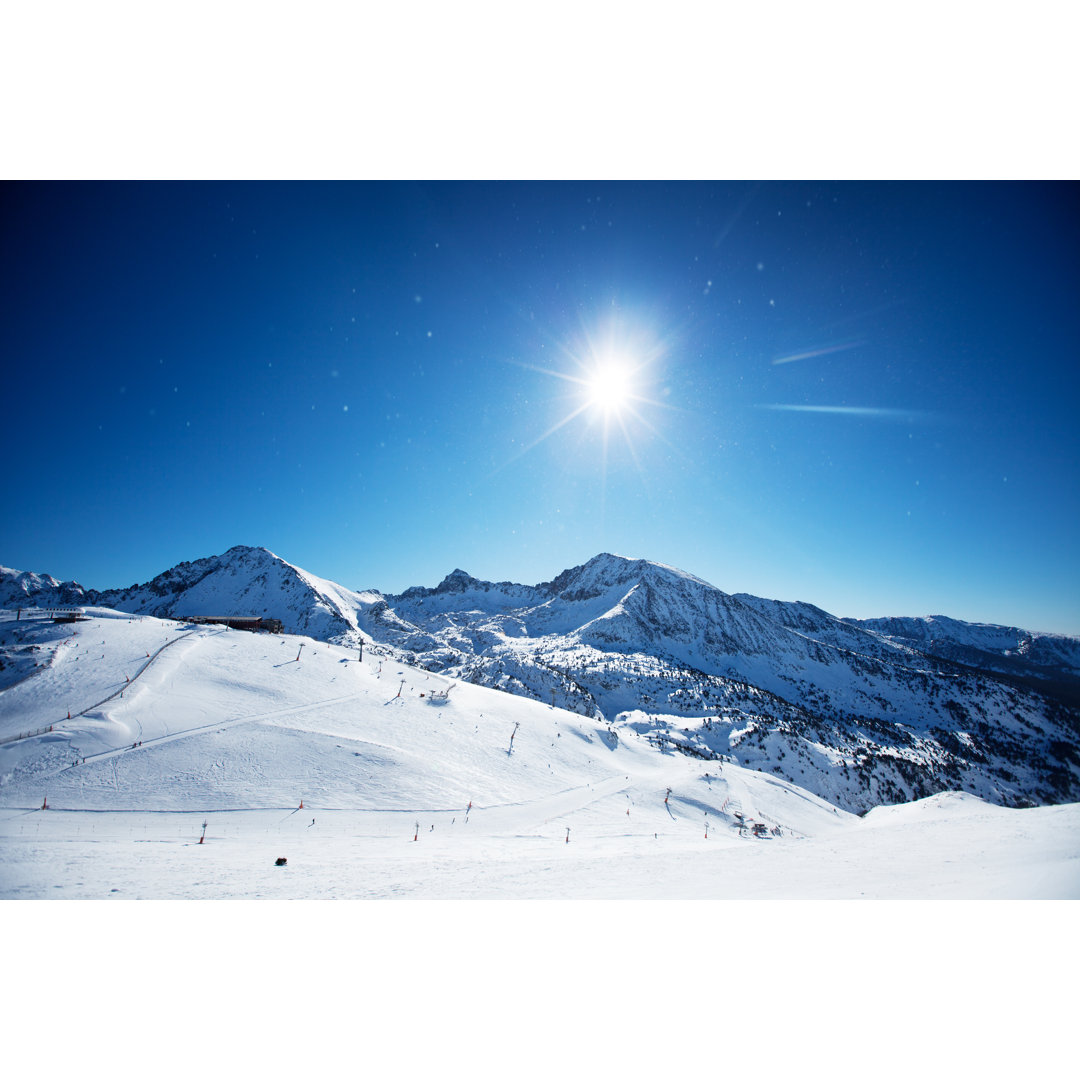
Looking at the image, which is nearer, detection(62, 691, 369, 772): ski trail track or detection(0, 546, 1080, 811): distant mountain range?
detection(62, 691, 369, 772): ski trail track

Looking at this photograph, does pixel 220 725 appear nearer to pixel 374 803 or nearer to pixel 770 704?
pixel 374 803

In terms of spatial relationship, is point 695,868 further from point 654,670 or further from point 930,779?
point 654,670

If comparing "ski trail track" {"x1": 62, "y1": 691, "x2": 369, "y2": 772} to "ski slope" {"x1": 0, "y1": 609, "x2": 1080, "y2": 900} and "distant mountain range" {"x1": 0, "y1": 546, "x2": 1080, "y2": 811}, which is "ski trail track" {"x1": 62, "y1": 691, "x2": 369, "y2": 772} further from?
"distant mountain range" {"x1": 0, "y1": 546, "x2": 1080, "y2": 811}

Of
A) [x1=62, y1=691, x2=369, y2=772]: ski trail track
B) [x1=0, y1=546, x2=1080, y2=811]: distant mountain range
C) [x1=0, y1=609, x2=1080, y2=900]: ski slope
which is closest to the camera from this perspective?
[x1=0, y1=609, x2=1080, y2=900]: ski slope

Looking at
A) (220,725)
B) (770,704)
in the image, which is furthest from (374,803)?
(770,704)

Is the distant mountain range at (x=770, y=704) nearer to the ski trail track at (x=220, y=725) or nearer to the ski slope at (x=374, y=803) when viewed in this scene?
the ski slope at (x=374, y=803)

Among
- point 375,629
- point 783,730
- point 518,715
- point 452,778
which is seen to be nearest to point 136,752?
point 452,778

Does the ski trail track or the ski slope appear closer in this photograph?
the ski slope

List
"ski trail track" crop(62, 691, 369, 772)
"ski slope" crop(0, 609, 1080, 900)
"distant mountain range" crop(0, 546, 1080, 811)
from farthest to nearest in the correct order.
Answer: "distant mountain range" crop(0, 546, 1080, 811) → "ski trail track" crop(62, 691, 369, 772) → "ski slope" crop(0, 609, 1080, 900)

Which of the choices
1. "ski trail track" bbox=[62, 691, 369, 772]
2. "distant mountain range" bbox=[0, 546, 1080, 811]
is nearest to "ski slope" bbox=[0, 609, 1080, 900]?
"ski trail track" bbox=[62, 691, 369, 772]

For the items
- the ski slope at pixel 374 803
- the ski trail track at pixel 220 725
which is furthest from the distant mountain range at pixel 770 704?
the ski trail track at pixel 220 725
